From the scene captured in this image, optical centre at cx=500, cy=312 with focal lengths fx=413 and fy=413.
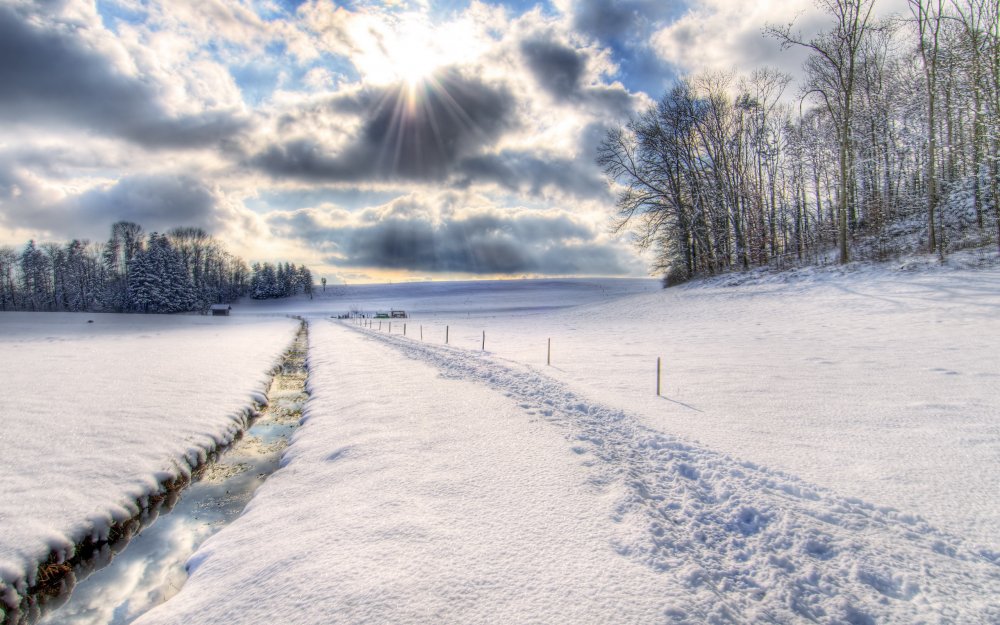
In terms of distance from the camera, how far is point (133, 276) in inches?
2104

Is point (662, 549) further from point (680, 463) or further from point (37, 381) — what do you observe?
point (37, 381)

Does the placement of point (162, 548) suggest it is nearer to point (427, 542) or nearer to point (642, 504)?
point (427, 542)

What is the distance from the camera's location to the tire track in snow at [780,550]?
9.00 ft

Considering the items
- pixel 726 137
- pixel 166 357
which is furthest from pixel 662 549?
pixel 726 137

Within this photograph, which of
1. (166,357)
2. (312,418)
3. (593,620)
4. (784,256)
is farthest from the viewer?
(784,256)

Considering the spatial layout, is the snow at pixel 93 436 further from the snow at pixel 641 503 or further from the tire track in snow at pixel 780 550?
the tire track in snow at pixel 780 550

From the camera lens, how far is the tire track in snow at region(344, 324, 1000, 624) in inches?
108

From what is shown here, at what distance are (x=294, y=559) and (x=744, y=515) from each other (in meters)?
4.09

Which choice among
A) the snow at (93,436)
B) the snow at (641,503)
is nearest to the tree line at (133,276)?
the snow at (93,436)

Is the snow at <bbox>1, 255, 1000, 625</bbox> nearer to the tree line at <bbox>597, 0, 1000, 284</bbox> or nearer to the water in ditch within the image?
the water in ditch

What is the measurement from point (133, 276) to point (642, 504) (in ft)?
229

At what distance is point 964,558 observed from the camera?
3.14 m

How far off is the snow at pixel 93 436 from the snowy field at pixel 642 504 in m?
1.58

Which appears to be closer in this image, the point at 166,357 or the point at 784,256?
the point at 166,357
